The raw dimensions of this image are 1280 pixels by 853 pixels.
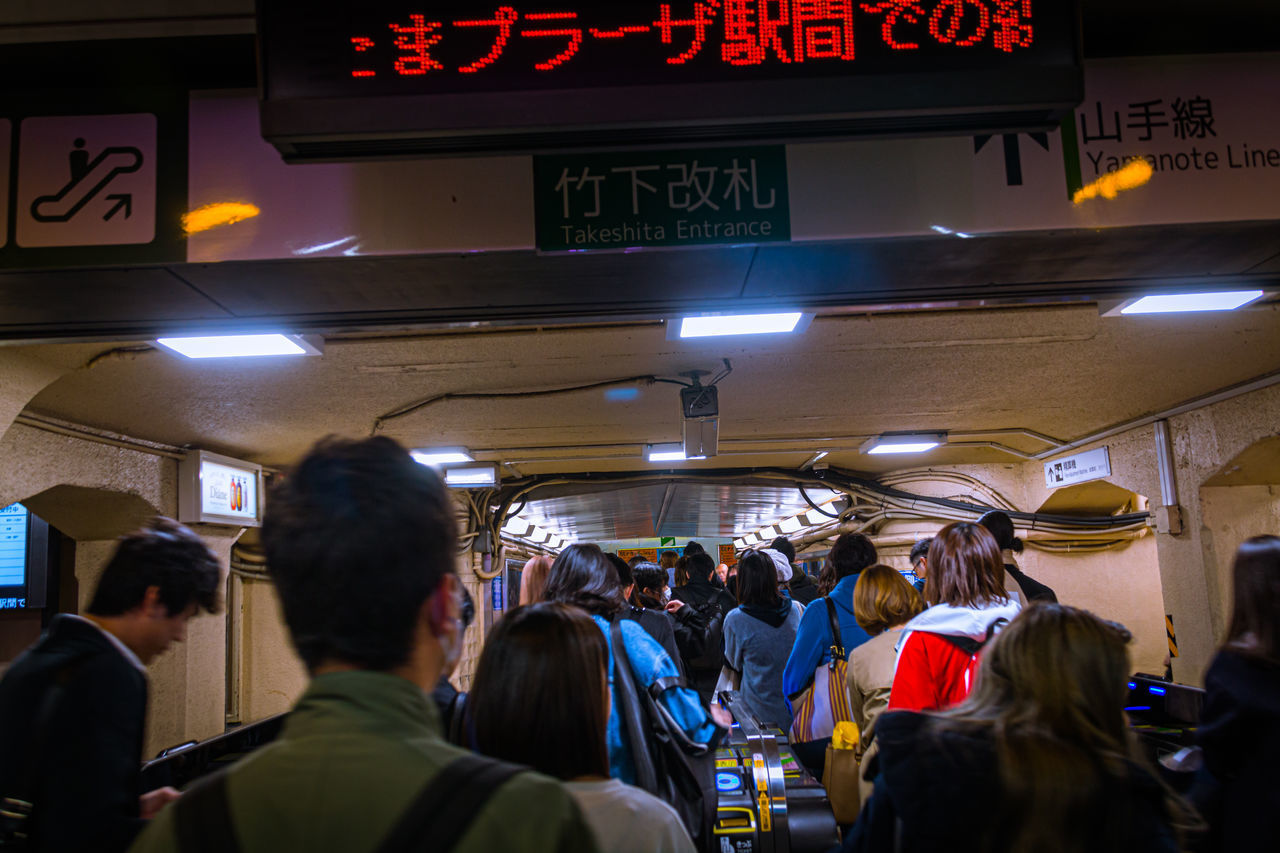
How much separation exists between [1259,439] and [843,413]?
279 cm

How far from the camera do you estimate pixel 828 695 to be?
4004 mm

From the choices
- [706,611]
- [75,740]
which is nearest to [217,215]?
[75,740]

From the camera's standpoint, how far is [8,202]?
2111 millimetres

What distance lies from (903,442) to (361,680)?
7.54 m

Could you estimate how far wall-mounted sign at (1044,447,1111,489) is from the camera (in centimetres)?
760

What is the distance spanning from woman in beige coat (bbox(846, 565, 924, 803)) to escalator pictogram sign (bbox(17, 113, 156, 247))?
2900 millimetres

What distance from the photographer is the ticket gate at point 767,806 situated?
300 cm

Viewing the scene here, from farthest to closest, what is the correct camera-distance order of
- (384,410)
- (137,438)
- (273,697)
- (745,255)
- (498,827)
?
1. (273,697)
2. (384,410)
3. (137,438)
4. (745,255)
5. (498,827)

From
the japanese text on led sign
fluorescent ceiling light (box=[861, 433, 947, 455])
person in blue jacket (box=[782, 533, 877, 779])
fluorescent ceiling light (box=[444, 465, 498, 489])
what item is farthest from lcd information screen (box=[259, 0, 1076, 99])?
fluorescent ceiling light (box=[444, 465, 498, 489])

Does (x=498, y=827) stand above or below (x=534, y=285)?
below

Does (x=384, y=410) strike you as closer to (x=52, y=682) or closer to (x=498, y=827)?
(x=52, y=682)

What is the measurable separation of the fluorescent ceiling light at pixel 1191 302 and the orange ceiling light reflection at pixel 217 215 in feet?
10.7

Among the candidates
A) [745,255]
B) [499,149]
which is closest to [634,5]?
[499,149]

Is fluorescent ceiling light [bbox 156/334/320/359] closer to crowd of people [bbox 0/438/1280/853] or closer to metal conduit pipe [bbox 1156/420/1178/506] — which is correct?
crowd of people [bbox 0/438/1280/853]
